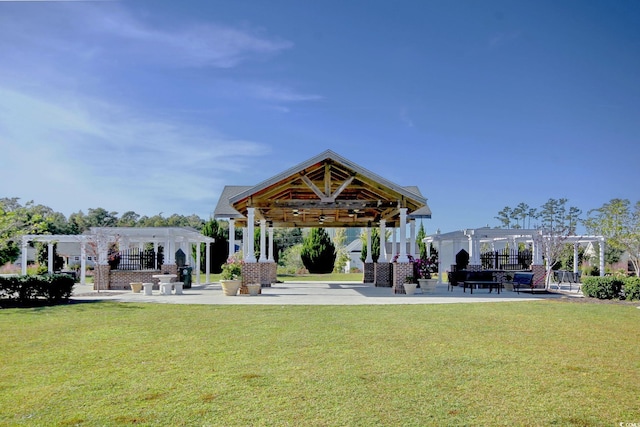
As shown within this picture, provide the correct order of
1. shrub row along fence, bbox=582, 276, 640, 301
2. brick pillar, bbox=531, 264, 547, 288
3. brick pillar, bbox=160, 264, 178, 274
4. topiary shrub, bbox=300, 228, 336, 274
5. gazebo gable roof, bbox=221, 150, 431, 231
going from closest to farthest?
shrub row along fence, bbox=582, 276, 640, 301, gazebo gable roof, bbox=221, 150, 431, 231, brick pillar, bbox=160, 264, 178, 274, brick pillar, bbox=531, 264, 547, 288, topiary shrub, bbox=300, 228, 336, 274

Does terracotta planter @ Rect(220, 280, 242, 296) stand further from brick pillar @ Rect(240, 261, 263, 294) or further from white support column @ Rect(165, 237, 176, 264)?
white support column @ Rect(165, 237, 176, 264)

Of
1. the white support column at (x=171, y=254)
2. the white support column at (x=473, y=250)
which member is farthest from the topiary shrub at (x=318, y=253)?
the white support column at (x=171, y=254)

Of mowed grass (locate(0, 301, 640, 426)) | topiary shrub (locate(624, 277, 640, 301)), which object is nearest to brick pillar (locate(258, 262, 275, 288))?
mowed grass (locate(0, 301, 640, 426))

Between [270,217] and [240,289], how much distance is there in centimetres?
889

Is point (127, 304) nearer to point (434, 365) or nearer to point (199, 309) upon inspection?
point (199, 309)

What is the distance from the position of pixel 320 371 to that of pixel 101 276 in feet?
57.5

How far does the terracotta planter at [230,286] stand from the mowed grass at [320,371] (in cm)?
635

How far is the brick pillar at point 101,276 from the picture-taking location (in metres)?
20.6

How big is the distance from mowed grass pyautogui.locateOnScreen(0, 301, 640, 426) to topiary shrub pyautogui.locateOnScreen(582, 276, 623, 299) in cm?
548

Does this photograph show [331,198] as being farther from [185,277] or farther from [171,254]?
[185,277]

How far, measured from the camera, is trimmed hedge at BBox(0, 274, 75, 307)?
14547 millimetres

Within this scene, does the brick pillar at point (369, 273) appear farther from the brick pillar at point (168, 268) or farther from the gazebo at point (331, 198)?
the brick pillar at point (168, 268)

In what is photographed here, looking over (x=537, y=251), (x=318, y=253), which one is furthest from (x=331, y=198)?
(x=318, y=253)

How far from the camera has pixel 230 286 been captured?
17.1m
